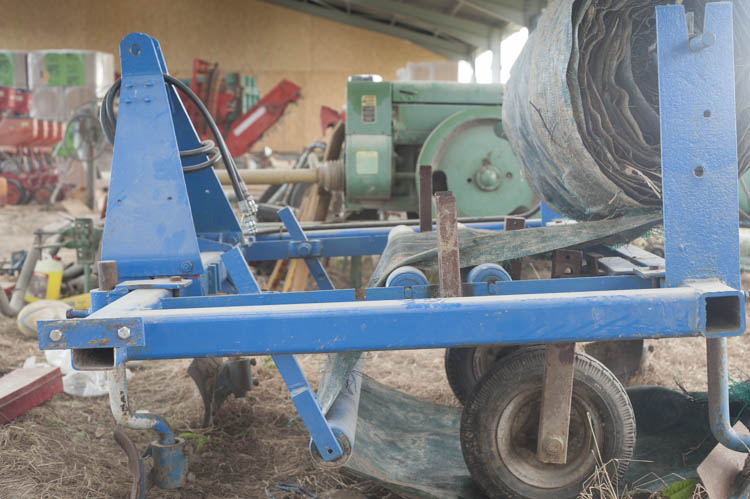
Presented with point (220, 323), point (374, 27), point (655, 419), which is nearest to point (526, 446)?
point (655, 419)

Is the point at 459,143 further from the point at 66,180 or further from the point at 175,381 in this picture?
the point at 66,180

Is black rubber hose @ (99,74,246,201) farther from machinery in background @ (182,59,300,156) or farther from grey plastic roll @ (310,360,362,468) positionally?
machinery in background @ (182,59,300,156)

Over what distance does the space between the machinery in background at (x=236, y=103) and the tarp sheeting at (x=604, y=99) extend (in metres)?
9.55

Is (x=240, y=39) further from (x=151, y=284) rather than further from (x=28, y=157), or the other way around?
(x=151, y=284)

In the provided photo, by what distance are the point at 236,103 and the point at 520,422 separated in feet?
53.0

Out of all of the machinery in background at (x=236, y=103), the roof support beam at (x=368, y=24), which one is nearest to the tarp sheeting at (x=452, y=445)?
the machinery in background at (x=236, y=103)

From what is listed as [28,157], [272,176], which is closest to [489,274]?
[272,176]

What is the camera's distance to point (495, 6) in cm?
1190

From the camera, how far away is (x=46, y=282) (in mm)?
5074

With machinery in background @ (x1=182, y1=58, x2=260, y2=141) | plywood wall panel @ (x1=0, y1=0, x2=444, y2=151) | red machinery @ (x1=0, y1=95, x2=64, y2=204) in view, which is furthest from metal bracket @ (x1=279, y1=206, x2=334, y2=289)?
plywood wall panel @ (x1=0, y1=0, x2=444, y2=151)

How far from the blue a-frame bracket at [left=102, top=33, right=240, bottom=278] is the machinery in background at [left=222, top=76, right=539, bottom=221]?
2.85 meters

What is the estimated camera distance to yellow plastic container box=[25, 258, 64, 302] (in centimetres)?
505

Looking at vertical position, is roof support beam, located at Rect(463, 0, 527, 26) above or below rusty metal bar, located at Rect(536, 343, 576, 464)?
above

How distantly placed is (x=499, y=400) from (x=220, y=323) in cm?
90
